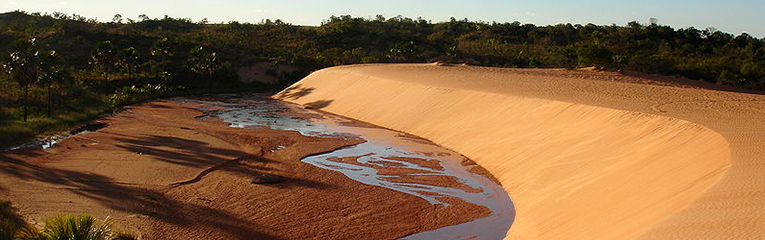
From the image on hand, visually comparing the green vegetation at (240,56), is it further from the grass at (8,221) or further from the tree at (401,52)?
the grass at (8,221)

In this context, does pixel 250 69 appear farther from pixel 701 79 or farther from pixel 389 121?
pixel 701 79

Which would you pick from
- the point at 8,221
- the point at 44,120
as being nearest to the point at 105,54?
the point at 44,120

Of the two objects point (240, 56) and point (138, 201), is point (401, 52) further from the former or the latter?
point (138, 201)

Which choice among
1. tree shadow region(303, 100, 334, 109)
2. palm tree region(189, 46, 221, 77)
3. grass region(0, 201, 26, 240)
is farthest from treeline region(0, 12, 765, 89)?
grass region(0, 201, 26, 240)

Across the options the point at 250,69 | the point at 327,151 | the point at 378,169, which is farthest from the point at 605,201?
the point at 250,69

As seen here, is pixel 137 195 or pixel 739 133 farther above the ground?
pixel 739 133

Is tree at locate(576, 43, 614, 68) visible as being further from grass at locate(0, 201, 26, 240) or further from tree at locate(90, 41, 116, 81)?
grass at locate(0, 201, 26, 240)

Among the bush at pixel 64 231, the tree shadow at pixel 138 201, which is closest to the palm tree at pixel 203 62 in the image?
the tree shadow at pixel 138 201
